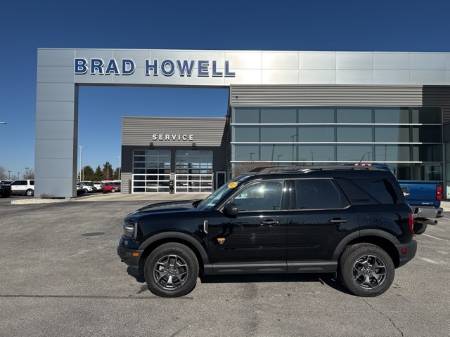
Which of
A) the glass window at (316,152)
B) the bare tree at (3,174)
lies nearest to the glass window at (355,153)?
the glass window at (316,152)

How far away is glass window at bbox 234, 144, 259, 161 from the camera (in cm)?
2222

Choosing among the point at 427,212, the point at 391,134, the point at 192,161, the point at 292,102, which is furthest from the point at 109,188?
the point at 427,212

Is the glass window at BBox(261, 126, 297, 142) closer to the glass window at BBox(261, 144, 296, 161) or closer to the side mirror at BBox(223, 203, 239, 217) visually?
the glass window at BBox(261, 144, 296, 161)

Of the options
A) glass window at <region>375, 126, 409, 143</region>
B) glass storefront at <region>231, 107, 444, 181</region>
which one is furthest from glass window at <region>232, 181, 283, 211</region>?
glass window at <region>375, 126, 409, 143</region>

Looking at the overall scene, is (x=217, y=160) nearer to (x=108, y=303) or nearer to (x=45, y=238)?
(x=45, y=238)

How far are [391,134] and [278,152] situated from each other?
723cm

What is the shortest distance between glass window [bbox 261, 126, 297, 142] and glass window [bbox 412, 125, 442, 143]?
767 centimetres

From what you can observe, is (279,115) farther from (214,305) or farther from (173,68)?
(214,305)

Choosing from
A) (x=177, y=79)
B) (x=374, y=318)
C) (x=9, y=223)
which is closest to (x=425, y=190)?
(x=374, y=318)

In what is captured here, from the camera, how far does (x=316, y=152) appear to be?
22219mm

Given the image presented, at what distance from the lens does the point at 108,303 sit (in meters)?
4.84

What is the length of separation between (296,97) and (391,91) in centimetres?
612

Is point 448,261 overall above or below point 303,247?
below

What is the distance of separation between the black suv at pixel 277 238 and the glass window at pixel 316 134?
56.7 feet
